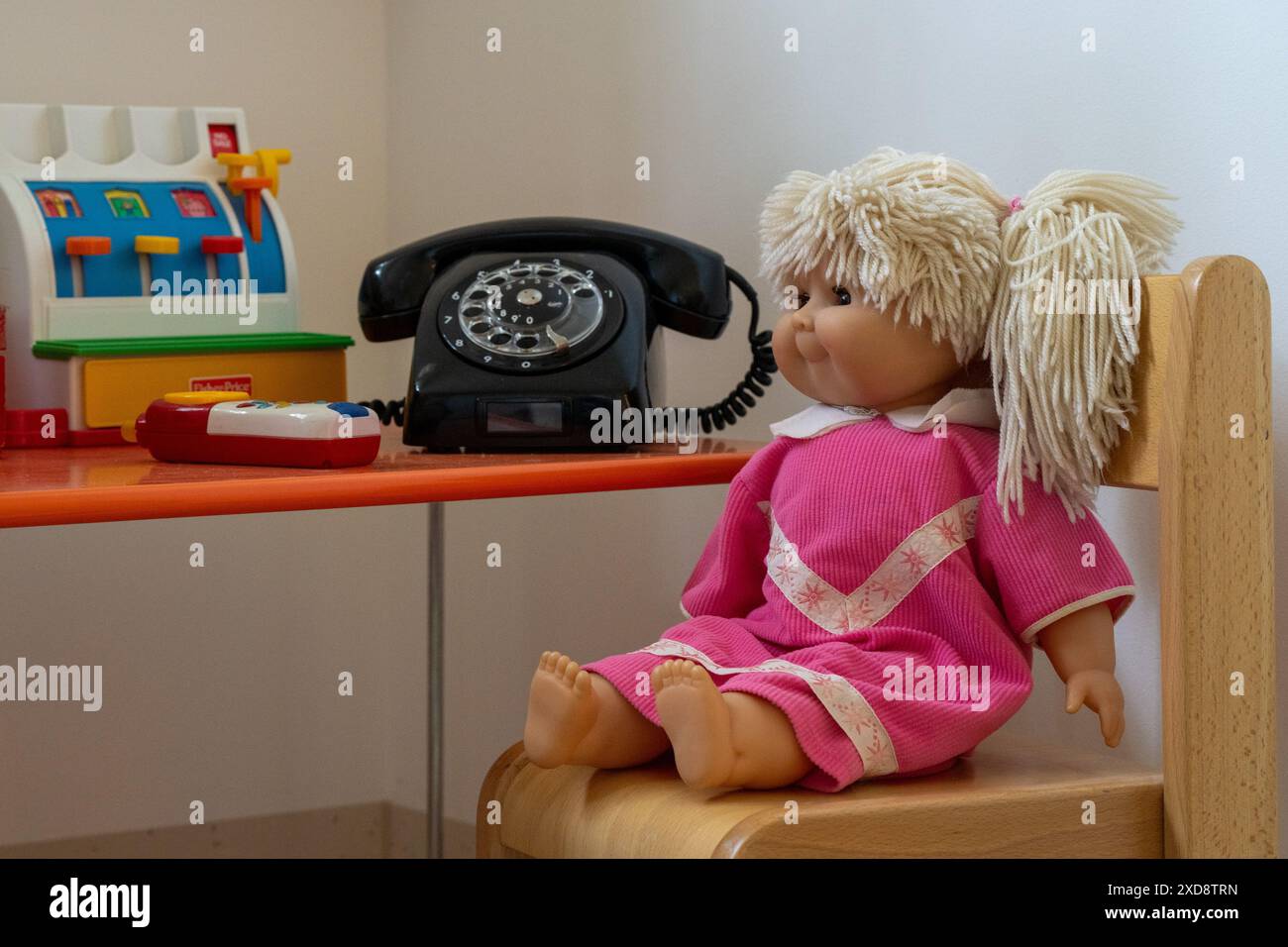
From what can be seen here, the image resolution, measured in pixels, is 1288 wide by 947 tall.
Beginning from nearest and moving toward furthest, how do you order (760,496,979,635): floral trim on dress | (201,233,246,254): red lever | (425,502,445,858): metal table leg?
(760,496,979,635): floral trim on dress, (201,233,246,254): red lever, (425,502,445,858): metal table leg

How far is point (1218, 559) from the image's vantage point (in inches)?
40.3

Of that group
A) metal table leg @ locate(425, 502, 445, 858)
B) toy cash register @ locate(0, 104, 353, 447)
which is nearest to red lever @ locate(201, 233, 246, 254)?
toy cash register @ locate(0, 104, 353, 447)

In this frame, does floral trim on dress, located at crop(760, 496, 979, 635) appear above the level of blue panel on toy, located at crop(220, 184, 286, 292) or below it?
below

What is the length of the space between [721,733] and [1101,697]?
259 millimetres

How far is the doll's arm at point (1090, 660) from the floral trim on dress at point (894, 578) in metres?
0.09

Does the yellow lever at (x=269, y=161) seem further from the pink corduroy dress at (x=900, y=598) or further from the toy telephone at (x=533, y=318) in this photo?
the pink corduroy dress at (x=900, y=598)

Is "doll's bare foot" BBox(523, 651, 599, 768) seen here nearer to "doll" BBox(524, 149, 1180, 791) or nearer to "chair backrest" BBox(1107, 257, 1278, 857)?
"doll" BBox(524, 149, 1180, 791)

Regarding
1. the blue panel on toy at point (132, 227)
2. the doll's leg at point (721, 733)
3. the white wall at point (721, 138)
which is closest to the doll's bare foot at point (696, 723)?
the doll's leg at point (721, 733)

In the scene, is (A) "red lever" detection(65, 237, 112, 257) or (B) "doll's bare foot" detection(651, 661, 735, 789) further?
(A) "red lever" detection(65, 237, 112, 257)

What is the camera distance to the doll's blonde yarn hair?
1072 mm

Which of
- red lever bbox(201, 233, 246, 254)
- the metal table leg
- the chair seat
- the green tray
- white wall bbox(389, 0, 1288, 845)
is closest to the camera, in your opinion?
the chair seat
